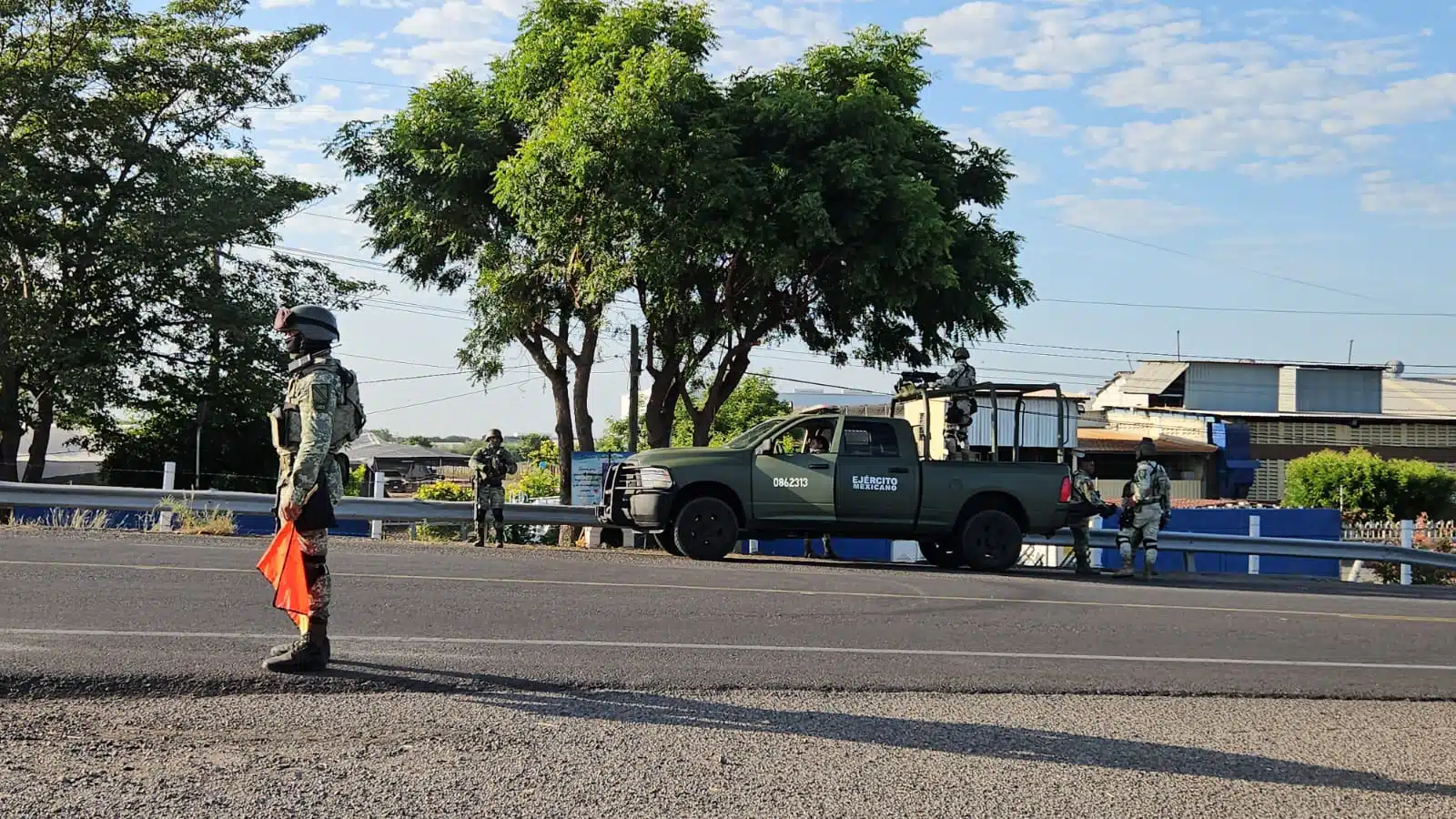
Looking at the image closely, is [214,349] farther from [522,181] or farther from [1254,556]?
[1254,556]

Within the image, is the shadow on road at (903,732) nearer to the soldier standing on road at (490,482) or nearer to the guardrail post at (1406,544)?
the soldier standing on road at (490,482)

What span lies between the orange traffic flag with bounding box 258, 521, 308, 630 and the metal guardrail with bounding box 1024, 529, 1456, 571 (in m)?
13.5

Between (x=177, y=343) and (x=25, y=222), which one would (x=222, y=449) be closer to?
(x=177, y=343)

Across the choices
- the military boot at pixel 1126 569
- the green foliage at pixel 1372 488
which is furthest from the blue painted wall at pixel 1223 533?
the green foliage at pixel 1372 488

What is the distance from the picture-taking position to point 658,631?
358 inches

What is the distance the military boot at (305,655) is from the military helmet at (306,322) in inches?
56.8

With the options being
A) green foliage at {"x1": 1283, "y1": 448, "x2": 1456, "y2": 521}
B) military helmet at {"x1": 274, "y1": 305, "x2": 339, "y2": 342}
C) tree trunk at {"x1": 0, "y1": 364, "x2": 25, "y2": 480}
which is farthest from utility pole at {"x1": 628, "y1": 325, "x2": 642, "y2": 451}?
green foliage at {"x1": 1283, "y1": 448, "x2": 1456, "y2": 521}

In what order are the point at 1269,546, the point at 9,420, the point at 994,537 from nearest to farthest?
the point at 994,537
the point at 1269,546
the point at 9,420

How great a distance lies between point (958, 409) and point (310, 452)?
444 inches

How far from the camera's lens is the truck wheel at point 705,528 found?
51.3ft

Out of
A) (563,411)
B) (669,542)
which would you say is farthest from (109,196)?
(669,542)

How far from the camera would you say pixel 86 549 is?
12523 mm

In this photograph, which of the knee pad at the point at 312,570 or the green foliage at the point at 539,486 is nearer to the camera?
the knee pad at the point at 312,570

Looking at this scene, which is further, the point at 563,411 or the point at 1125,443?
the point at 1125,443
